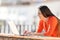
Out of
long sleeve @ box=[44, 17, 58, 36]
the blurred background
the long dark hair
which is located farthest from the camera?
the blurred background

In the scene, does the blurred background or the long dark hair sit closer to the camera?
the long dark hair

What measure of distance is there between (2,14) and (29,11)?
90 cm

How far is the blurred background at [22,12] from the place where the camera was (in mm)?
5039

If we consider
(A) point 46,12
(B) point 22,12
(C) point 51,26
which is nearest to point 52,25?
(C) point 51,26

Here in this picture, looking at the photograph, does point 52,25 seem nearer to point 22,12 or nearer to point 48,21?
point 48,21

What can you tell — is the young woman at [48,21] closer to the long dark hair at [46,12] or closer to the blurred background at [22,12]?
the long dark hair at [46,12]

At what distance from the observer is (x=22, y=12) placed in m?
5.51

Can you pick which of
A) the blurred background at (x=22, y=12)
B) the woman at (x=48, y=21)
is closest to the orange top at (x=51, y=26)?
the woman at (x=48, y=21)

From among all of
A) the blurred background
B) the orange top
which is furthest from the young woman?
the blurred background

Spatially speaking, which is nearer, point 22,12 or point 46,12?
point 46,12

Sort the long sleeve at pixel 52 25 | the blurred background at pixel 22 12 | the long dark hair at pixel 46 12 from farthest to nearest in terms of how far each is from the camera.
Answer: the blurred background at pixel 22 12 → the long dark hair at pixel 46 12 → the long sleeve at pixel 52 25

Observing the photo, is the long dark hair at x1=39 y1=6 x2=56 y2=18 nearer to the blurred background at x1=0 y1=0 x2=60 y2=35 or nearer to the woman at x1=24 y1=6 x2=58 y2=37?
the woman at x1=24 y1=6 x2=58 y2=37

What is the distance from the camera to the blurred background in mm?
5039

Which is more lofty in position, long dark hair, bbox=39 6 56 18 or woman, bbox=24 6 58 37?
long dark hair, bbox=39 6 56 18
